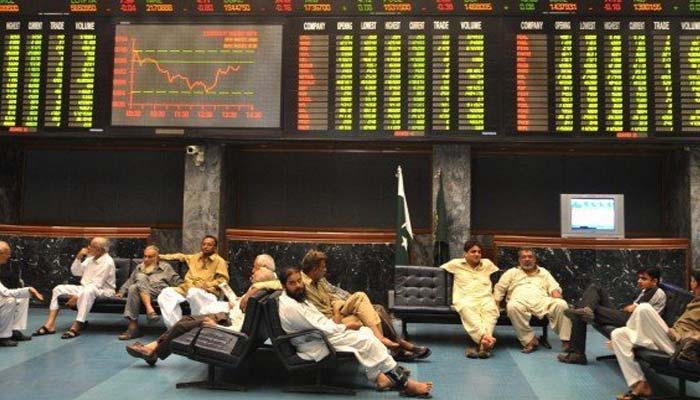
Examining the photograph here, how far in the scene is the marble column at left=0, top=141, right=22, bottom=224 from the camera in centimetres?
976

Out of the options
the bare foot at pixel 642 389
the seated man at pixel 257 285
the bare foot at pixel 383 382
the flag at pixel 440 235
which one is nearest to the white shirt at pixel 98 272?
the seated man at pixel 257 285

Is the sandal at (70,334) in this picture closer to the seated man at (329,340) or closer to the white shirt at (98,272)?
the white shirt at (98,272)

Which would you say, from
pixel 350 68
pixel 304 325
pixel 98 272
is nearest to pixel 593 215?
pixel 350 68

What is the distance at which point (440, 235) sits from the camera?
8438 mm

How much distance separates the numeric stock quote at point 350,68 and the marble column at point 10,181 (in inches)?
63.7

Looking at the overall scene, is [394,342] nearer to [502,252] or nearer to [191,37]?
[502,252]

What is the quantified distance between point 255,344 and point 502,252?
4518mm

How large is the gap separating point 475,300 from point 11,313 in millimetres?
4904

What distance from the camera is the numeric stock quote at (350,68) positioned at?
26.5 feet

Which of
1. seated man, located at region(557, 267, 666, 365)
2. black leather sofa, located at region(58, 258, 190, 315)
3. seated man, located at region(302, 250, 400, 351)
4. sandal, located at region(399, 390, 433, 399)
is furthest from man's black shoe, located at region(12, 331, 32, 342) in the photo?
seated man, located at region(557, 267, 666, 365)

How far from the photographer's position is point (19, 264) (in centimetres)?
837

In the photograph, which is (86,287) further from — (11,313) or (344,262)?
(344,262)

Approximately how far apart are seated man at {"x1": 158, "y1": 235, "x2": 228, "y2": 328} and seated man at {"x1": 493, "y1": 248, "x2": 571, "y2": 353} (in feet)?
10.7

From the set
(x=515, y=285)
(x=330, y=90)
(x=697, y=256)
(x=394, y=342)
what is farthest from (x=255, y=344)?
(x=697, y=256)
